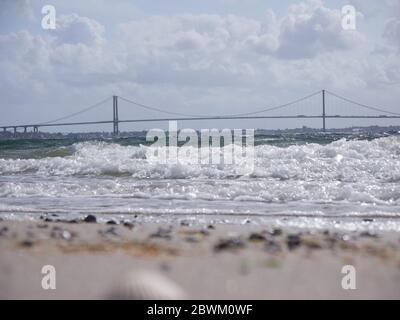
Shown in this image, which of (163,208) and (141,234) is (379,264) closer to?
(141,234)

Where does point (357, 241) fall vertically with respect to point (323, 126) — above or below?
below

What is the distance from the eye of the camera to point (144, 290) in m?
2.07

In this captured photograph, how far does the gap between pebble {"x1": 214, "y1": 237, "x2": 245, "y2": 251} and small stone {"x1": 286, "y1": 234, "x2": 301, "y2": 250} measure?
0.30 metres

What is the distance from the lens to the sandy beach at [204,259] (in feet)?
7.67

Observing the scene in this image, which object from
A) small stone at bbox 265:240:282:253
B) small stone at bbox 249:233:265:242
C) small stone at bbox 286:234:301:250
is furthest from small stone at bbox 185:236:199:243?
small stone at bbox 286:234:301:250

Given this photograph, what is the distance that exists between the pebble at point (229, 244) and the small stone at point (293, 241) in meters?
0.30

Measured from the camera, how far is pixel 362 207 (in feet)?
18.2

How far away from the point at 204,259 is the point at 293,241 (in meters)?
0.81

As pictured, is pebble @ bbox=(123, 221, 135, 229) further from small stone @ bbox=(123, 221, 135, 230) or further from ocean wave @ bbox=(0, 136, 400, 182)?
ocean wave @ bbox=(0, 136, 400, 182)

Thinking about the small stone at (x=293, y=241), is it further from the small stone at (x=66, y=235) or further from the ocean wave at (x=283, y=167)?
the ocean wave at (x=283, y=167)

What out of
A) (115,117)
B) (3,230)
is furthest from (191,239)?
(115,117)

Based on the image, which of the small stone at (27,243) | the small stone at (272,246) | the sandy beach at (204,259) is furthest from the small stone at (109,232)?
the small stone at (272,246)

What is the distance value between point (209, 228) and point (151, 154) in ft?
29.7
